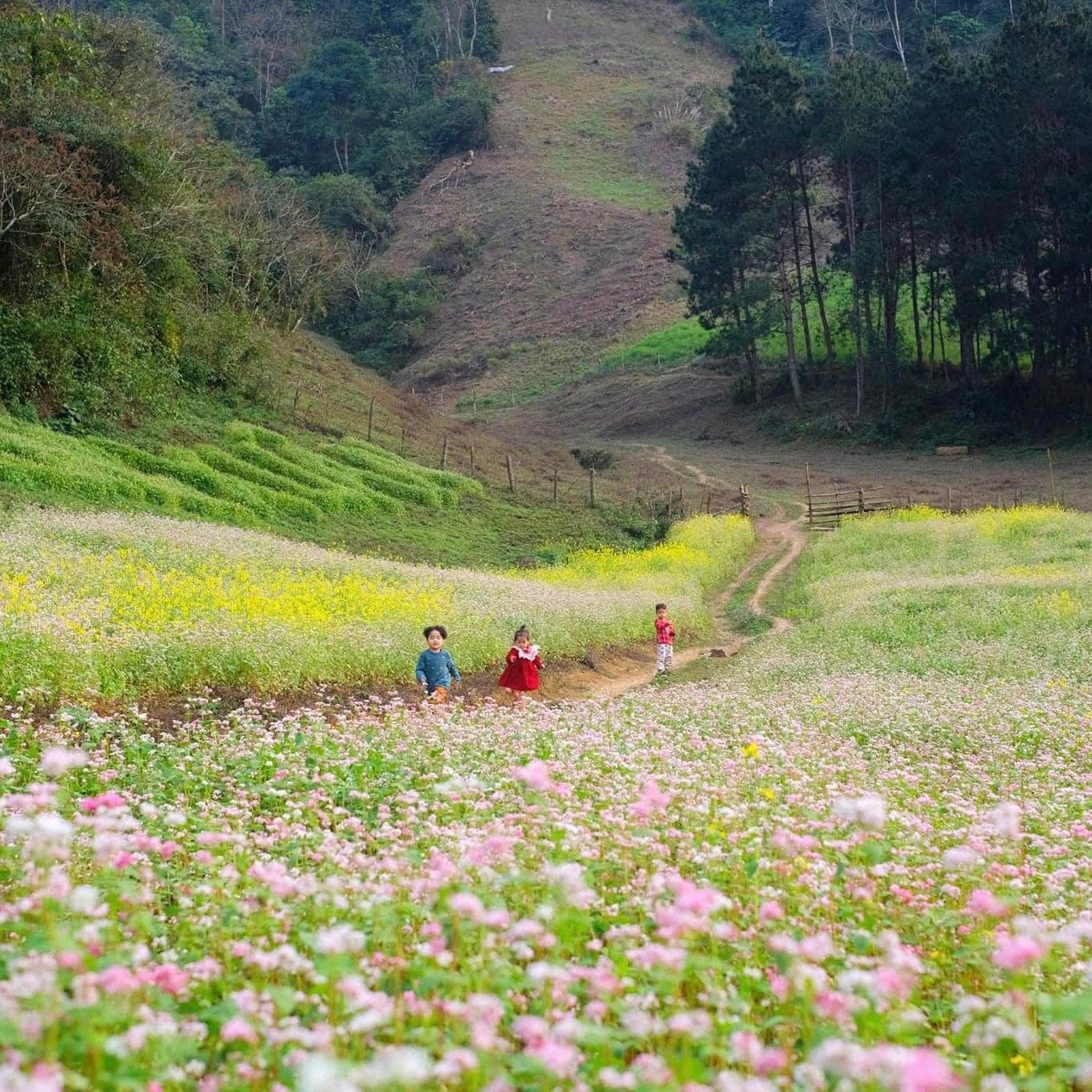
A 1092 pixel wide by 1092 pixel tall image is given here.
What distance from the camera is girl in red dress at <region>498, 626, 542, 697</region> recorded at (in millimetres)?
14438

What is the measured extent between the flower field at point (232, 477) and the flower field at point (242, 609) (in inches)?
104

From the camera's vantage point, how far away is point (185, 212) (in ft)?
127

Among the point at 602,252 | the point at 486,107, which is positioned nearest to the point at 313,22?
the point at 486,107

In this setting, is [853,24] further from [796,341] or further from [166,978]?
[166,978]

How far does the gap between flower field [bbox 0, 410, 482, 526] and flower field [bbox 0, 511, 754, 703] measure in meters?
2.65

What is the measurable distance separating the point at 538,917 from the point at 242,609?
12.8 metres

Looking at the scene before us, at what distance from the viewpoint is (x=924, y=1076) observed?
8.18 feet

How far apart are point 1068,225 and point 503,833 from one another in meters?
46.6

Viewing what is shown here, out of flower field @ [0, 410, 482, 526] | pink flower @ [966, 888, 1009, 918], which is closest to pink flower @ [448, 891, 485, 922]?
pink flower @ [966, 888, 1009, 918]

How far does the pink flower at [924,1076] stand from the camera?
2479 millimetres

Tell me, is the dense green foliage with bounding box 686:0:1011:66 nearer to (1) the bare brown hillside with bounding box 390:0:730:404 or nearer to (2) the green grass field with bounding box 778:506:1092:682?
(1) the bare brown hillside with bounding box 390:0:730:404

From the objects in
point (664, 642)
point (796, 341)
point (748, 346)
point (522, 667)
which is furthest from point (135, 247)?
point (796, 341)

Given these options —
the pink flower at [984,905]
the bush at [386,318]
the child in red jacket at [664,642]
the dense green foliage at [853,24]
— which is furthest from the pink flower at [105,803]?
the dense green foliage at [853,24]

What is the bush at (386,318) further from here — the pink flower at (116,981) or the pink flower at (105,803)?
the pink flower at (116,981)
